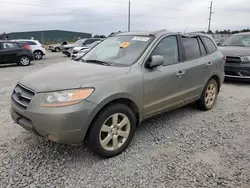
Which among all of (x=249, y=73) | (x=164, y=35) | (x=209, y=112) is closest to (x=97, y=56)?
(x=164, y=35)

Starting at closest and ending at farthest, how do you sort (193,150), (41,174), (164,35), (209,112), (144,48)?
(41,174) → (193,150) → (144,48) → (164,35) → (209,112)

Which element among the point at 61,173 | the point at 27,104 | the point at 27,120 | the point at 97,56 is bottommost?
the point at 61,173

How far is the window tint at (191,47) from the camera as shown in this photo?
4.24m

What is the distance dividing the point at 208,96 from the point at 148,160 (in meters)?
2.45

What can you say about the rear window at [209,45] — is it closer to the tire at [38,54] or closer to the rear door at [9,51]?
the rear door at [9,51]

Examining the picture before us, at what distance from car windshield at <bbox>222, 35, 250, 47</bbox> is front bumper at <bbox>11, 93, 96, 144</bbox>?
7.42m

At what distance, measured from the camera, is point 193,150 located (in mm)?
3311

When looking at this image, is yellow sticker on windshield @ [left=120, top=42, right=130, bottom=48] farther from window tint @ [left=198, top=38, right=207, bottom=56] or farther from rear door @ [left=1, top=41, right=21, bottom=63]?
rear door @ [left=1, top=41, right=21, bottom=63]

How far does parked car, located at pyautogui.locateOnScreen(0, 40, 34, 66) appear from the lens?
12768 millimetres

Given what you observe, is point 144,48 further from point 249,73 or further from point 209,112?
point 249,73

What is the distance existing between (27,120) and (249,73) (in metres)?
6.64

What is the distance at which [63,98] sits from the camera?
266 centimetres

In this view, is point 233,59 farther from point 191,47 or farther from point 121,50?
point 121,50

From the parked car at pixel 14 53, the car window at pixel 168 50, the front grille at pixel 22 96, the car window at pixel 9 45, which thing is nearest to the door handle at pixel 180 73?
the car window at pixel 168 50
